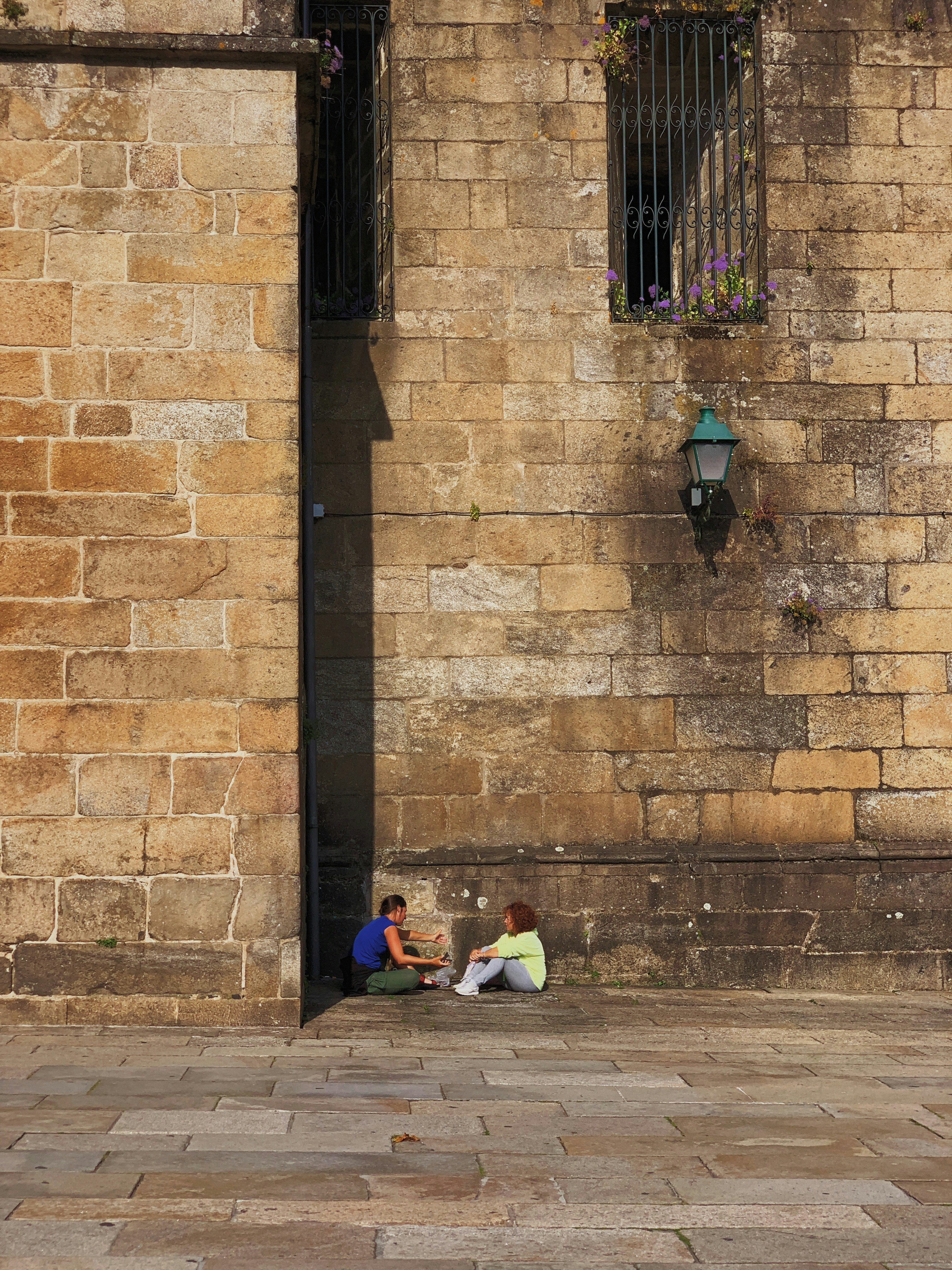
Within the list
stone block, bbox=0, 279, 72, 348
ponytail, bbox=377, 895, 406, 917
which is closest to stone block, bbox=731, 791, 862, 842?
ponytail, bbox=377, 895, 406, 917

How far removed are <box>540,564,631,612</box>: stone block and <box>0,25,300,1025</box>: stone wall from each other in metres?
1.96

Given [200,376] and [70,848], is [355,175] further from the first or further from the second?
[70,848]

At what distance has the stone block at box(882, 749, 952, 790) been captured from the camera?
762 cm

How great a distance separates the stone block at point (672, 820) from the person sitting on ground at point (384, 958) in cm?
157

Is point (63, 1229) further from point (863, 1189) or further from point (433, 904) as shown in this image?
point (433, 904)

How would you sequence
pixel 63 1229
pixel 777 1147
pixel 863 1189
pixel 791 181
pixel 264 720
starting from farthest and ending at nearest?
pixel 791 181 < pixel 264 720 < pixel 777 1147 < pixel 863 1189 < pixel 63 1229

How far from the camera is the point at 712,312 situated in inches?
311

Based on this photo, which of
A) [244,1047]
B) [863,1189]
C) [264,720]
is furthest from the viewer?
[264,720]

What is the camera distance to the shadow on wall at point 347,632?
7.35m

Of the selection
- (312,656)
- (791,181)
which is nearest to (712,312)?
(791,181)

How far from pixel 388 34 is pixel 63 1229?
6824mm

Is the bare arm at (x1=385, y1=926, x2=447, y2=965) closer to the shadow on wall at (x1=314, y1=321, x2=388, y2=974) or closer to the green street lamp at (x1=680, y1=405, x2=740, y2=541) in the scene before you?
the shadow on wall at (x1=314, y1=321, x2=388, y2=974)

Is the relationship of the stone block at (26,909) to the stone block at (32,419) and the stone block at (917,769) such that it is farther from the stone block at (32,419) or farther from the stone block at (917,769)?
the stone block at (917,769)

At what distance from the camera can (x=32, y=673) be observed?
592cm
